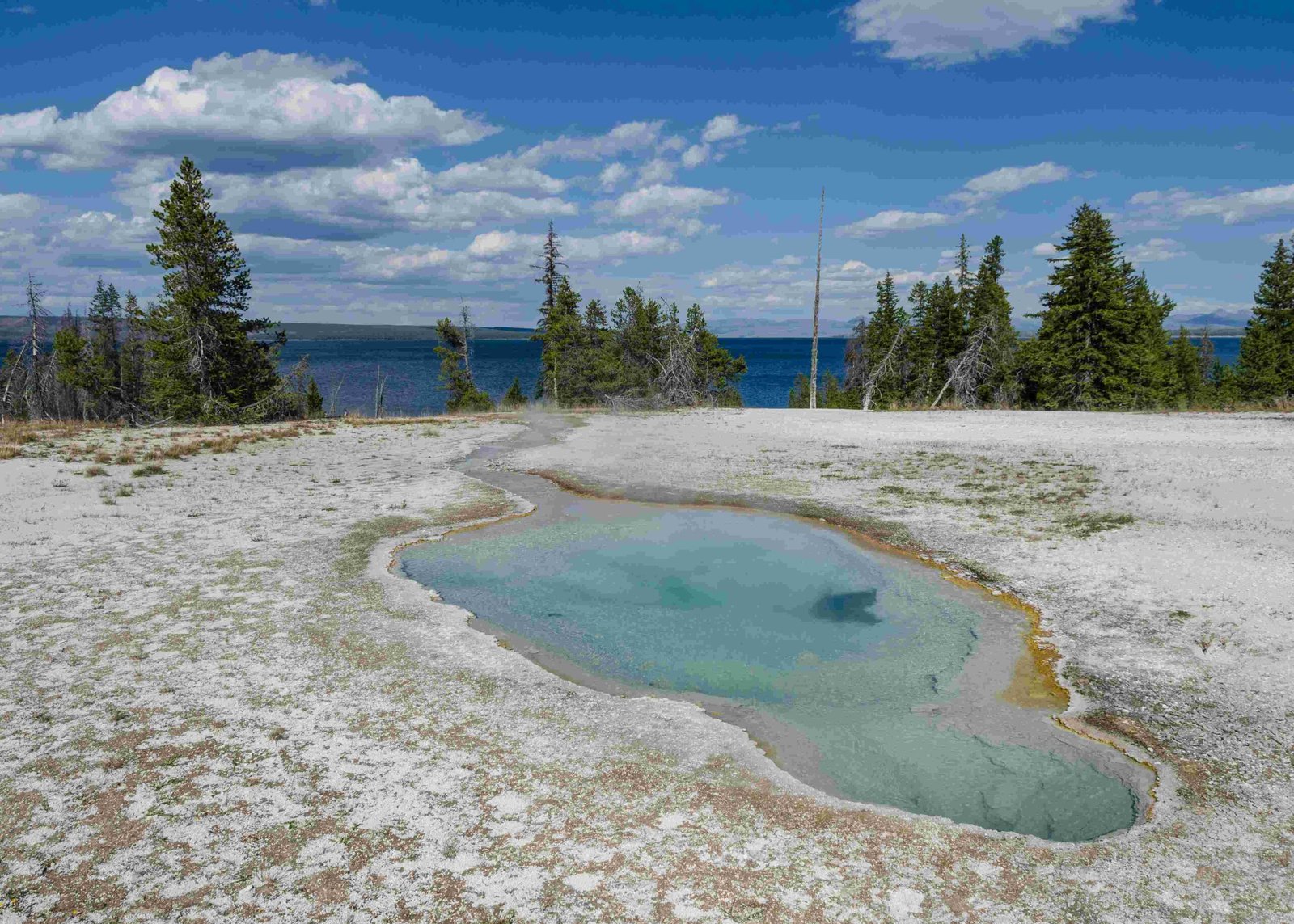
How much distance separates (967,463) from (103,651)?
49.2 feet

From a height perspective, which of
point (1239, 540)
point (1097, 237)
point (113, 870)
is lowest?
point (113, 870)

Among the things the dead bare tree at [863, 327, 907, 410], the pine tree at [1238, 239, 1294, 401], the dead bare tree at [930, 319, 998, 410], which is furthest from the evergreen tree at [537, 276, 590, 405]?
the pine tree at [1238, 239, 1294, 401]

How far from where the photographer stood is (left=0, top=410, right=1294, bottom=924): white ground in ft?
11.5

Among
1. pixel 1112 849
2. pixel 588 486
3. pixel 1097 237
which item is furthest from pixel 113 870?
pixel 1097 237

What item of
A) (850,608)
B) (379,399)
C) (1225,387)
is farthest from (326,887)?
(1225,387)

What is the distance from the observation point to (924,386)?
51.2m

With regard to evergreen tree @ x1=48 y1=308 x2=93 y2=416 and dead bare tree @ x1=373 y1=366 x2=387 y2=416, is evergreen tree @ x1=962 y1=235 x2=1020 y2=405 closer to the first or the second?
dead bare tree @ x1=373 y1=366 x2=387 y2=416

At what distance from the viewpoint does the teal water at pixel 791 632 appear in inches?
181

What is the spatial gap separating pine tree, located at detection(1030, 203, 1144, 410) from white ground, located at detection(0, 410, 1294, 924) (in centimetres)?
2694

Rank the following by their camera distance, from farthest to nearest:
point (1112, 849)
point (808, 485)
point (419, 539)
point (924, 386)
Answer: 1. point (924, 386)
2. point (808, 485)
3. point (419, 539)
4. point (1112, 849)

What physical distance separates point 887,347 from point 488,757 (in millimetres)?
56194

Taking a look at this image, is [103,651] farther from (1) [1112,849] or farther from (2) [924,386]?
(2) [924,386]

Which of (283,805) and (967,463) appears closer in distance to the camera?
(283,805)

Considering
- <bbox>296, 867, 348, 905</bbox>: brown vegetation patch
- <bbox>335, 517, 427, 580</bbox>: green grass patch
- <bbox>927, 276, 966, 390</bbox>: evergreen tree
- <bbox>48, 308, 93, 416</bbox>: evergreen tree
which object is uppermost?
<bbox>927, 276, 966, 390</bbox>: evergreen tree
